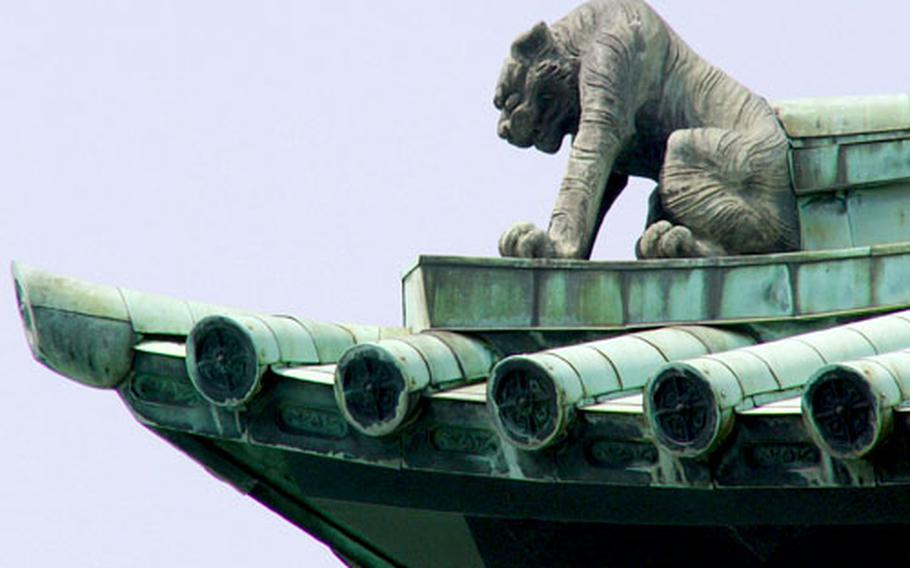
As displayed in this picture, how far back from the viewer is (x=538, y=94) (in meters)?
23.3

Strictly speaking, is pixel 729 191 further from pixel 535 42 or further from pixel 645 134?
pixel 535 42

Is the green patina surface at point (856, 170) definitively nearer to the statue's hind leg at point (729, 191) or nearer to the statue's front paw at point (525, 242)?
the statue's hind leg at point (729, 191)

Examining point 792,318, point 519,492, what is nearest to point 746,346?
point 792,318

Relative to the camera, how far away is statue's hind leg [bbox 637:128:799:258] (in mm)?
22531

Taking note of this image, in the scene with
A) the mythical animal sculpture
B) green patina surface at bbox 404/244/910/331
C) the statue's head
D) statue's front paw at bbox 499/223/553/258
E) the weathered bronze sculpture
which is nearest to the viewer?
the weathered bronze sculpture

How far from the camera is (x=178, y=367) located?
2198 cm

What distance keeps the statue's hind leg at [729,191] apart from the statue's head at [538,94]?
88 centimetres

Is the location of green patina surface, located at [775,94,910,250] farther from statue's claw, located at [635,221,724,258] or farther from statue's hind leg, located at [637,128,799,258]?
statue's claw, located at [635,221,724,258]

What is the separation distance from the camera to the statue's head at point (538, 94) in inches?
913

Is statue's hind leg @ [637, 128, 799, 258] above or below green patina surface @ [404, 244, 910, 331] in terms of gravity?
above

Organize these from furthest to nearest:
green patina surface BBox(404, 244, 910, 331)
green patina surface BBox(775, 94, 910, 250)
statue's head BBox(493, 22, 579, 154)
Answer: statue's head BBox(493, 22, 579, 154) → green patina surface BBox(775, 94, 910, 250) → green patina surface BBox(404, 244, 910, 331)

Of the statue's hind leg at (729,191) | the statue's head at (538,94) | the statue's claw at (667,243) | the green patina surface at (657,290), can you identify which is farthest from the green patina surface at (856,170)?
the statue's head at (538,94)

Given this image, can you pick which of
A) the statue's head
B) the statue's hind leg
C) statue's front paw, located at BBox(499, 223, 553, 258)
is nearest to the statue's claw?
the statue's hind leg

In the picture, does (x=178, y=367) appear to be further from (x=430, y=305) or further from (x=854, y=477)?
(x=854, y=477)
